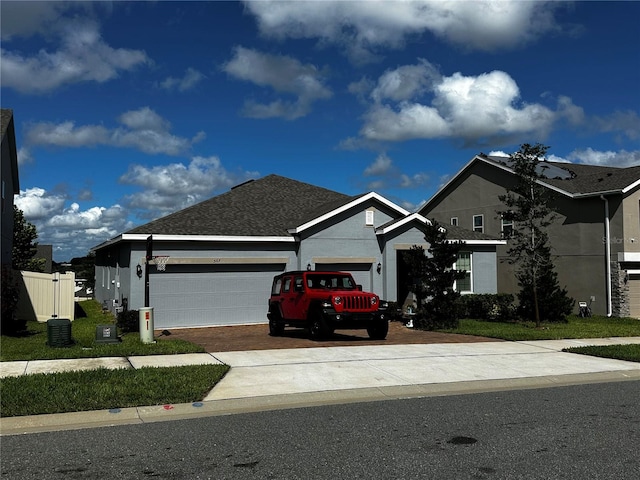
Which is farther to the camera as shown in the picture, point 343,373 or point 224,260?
point 224,260

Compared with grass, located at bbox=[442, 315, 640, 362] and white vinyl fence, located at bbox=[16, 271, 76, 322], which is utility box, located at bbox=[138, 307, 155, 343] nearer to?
white vinyl fence, located at bbox=[16, 271, 76, 322]

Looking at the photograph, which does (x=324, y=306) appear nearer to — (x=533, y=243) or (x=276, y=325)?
(x=276, y=325)

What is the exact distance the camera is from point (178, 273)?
1978 cm

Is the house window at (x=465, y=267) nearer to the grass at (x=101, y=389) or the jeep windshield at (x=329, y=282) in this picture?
the jeep windshield at (x=329, y=282)

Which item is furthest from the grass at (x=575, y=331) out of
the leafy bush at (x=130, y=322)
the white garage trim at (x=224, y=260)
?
the leafy bush at (x=130, y=322)

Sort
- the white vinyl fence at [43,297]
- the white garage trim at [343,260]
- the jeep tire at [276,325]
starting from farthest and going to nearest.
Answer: the white garage trim at [343,260], the white vinyl fence at [43,297], the jeep tire at [276,325]

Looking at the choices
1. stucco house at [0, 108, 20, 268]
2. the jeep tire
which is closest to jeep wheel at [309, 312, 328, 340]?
the jeep tire

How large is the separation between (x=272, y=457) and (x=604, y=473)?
3.20m

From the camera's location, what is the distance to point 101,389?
8477 millimetres

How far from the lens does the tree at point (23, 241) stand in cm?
4284

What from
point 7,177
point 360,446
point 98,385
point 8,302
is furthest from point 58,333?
point 7,177

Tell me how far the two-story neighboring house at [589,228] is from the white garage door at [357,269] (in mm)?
5367

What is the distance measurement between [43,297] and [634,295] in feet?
79.0

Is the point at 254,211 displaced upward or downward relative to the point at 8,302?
upward
